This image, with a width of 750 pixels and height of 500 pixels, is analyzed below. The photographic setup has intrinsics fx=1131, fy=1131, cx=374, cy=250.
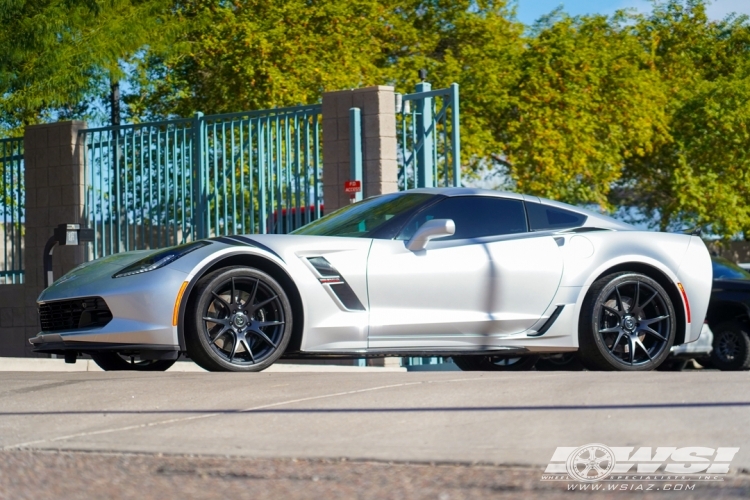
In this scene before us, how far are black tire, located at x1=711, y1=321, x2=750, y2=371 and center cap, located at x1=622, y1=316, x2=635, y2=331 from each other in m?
6.31

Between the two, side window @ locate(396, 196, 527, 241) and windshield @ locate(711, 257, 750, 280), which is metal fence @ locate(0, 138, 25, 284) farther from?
windshield @ locate(711, 257, 750, 280)

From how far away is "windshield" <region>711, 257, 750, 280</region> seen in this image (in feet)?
45.4

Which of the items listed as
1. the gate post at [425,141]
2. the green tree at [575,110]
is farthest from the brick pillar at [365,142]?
the green tree at [575,110]

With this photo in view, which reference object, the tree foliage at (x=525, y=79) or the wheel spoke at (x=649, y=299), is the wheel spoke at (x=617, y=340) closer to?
the wheel spoke at (x=649, y=299)

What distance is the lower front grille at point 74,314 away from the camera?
7.19 metres

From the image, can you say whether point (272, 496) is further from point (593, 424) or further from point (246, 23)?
point (246, 23)

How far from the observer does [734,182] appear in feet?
98.9

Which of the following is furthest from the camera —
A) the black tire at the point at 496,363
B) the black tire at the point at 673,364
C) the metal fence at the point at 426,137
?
the black tire at the point at 673,364

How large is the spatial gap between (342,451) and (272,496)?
712mm

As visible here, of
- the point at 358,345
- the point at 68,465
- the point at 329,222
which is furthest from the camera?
the point at 329,222

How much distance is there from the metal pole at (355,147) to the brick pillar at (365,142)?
65mm

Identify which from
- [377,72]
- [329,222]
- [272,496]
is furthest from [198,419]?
[377,72]

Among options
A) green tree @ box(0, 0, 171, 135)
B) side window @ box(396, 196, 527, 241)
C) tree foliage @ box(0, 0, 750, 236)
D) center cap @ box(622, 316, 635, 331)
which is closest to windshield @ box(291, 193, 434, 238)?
side window @ box(396, 196, 527, 241)

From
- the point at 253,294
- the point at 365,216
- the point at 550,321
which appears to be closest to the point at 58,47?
the point at 365,216
